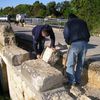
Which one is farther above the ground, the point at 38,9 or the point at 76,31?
the point at 76,31

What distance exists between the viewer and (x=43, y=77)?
5715mm

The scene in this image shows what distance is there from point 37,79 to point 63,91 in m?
0.55

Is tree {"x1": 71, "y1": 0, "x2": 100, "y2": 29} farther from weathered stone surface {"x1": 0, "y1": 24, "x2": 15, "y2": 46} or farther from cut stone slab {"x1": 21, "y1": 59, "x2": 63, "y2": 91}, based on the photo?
cut stone slab {"x1": 21, "y1": 59, "x2": 63, "y2": 91}

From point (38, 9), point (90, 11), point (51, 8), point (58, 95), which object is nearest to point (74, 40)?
point (58, 95)

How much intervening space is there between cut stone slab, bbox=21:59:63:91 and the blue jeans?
852 millimetres

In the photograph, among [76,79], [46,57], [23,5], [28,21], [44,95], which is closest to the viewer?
[44,95]

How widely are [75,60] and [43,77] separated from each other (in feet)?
5.20

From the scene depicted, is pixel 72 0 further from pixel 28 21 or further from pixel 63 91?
pixel 63 91

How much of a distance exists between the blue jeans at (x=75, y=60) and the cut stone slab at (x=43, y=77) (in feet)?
2.79

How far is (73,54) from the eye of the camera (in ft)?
23.0

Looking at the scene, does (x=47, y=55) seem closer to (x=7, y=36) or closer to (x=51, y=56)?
(x=51, y=56)

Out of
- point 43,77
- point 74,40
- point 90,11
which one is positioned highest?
point 74,40

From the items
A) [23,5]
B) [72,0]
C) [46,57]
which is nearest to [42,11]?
[23,5]

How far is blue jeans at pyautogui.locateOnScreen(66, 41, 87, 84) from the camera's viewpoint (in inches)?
275
